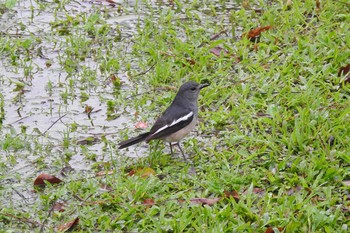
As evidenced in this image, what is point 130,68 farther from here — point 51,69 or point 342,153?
point 342,153

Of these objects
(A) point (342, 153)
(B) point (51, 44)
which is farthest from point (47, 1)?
(A) point (342, 153)

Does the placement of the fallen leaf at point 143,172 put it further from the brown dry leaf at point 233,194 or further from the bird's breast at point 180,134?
the brown dry leaf at point 233,194

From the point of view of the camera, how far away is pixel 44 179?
6.34 m

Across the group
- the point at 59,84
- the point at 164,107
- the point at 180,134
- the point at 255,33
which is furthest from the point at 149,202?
the point at 255,33

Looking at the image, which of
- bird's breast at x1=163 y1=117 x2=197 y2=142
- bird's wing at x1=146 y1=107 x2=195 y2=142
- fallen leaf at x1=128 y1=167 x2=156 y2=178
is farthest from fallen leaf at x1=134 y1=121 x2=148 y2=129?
fallen leaf at x1=128 y1=167 x2=156 y2=178

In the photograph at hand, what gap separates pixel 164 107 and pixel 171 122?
3.35 ft

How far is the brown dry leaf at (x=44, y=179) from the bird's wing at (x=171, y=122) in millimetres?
868

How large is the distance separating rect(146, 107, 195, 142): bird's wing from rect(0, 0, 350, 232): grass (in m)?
0.22

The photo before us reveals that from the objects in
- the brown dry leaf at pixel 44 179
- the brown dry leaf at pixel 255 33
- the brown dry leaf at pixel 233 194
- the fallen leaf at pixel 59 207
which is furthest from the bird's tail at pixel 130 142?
the brown dry leaf at pixel 255 33

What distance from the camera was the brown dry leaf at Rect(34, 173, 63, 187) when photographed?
634 cm

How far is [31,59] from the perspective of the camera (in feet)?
28.3

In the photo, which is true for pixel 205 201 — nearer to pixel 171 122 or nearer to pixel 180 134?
pixel 180 134

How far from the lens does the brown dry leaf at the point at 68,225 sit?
570 centimetres

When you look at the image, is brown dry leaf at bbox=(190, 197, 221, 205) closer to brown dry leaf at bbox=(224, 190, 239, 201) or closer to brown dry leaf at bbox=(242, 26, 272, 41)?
brown dry leaf at bbox=(224, 190, 239, 201)
